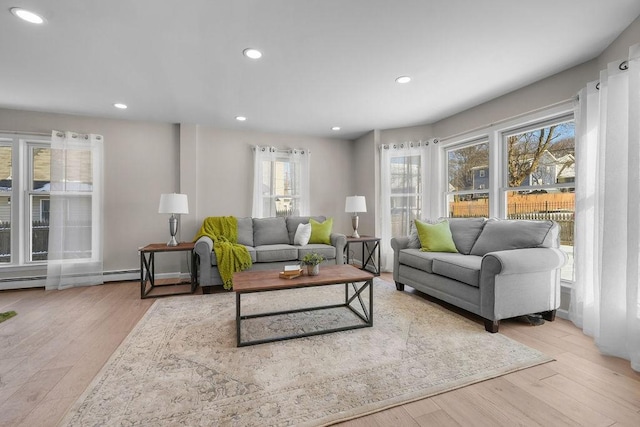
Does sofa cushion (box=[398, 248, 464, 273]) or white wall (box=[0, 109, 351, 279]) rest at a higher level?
white wall (box=[0, 109, 351, 279])

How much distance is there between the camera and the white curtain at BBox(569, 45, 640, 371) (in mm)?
1873

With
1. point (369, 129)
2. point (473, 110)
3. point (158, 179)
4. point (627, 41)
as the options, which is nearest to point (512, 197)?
point (473, 110)

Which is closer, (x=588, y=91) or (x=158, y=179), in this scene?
(x=588, y=91)

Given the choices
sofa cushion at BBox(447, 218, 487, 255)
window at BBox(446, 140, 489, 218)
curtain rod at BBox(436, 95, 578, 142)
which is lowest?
sofa cushion at BBox(447, 218, 487, 255)

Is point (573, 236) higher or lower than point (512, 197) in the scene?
lower

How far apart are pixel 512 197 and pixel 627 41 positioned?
175 centimetres

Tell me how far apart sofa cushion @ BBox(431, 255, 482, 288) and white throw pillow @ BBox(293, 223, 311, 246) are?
6.30 feet

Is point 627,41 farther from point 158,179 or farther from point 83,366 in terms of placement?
point 158,179

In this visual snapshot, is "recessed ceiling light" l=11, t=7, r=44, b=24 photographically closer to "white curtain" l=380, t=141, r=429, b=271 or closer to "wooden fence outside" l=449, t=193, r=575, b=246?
"white curtain" l=380, t=141, r=429, b=271

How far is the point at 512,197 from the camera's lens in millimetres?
3506

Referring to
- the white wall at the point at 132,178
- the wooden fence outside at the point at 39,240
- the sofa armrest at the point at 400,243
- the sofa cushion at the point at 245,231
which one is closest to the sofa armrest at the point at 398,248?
the sofa armrest at the point at 400,243

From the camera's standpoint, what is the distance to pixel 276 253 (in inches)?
155

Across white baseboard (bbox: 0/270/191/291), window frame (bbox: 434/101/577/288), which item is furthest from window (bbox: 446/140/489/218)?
white baseboard (bbox: 0/270/191/291)

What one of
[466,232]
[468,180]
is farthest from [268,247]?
[468,180]
